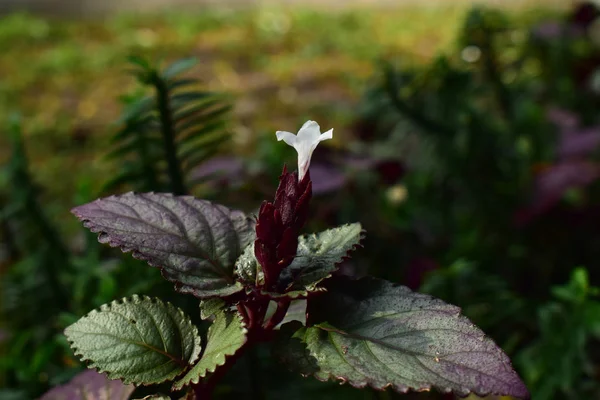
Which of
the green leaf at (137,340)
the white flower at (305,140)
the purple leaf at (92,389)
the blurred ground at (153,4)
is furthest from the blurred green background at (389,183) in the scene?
the blurred ground at (153,4)

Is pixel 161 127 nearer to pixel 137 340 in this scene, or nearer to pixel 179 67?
pixel 179 67

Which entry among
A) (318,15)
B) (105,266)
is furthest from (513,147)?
(318,15)

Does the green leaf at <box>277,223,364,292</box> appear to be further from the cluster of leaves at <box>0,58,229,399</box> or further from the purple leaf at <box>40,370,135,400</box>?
the cluster of leaves at <box>0,58,229,399</box>

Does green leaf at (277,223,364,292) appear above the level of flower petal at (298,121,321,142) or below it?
below

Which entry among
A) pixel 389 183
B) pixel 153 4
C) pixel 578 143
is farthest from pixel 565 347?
pixel 153 4

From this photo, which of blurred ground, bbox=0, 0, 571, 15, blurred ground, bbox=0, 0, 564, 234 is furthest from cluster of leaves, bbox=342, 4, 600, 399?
blurred ground, bbox=0, 0, 571, 15

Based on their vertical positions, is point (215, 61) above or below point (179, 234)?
above
